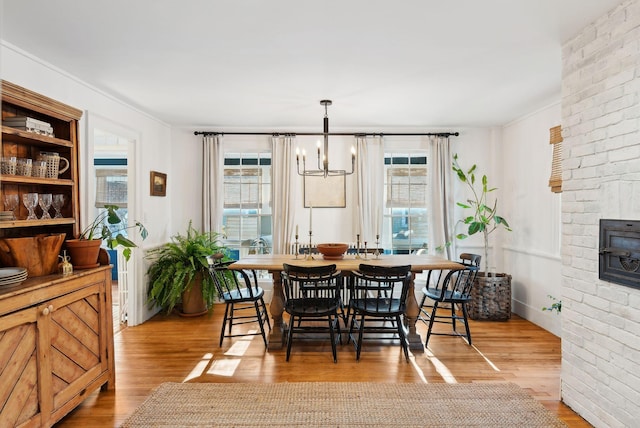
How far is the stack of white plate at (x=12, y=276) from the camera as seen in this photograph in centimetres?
205

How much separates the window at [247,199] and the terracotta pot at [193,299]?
0.86m

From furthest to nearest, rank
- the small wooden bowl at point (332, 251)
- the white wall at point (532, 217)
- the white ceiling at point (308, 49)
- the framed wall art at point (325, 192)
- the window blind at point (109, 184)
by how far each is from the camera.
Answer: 1. the window blind at point (109, 184)
2. the framed wall art at point (325, 192)
3. the white wall at point (532, 217)
4. the small wooden bowl at point (332, 251)
5. the white ceiling at point (308, 49)

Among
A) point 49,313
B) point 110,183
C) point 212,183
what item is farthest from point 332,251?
point 110,183

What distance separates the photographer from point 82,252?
2.67 m

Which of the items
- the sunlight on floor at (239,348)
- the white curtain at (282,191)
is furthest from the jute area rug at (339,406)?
the white curtain at (282,191)

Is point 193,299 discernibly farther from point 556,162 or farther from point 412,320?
point 556,162

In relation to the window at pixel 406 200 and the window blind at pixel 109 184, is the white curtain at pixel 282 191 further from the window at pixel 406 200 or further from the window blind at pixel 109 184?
the window blind at pixel 109 184

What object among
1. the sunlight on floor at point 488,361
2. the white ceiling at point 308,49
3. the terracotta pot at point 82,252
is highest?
the white ceiling at point 308,49

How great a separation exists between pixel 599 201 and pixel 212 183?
14.1ft

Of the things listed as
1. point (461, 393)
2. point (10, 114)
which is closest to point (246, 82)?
point (10, 114)

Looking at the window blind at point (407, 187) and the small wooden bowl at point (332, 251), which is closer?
the small wooden bowl at point (332, 251)

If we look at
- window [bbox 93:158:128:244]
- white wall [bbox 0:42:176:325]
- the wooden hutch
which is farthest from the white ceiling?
window [bbox 93:158:128:244]

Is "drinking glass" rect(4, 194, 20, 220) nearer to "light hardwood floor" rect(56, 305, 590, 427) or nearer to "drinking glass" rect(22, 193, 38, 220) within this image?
"drinking glass" rect(22, 193, 38, 220)

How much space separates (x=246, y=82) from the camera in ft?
11.0
